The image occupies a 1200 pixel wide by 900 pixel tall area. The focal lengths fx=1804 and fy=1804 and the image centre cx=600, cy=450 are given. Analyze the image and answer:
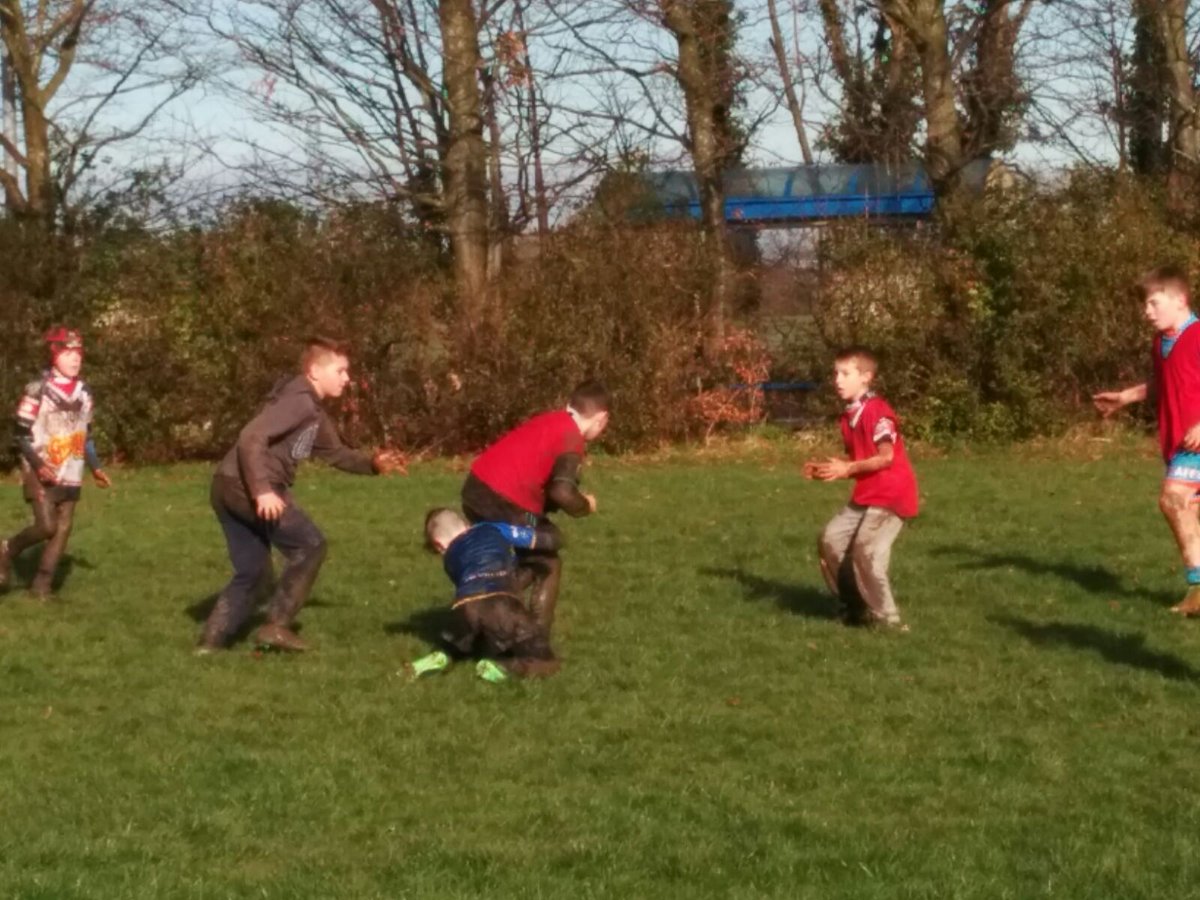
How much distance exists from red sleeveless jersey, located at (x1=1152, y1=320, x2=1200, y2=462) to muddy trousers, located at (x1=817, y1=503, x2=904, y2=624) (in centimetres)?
148

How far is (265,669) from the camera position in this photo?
8.57 meters

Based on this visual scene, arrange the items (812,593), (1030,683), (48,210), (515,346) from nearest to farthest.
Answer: (1030,683)
(812,593)
(515,346)
(48,210)

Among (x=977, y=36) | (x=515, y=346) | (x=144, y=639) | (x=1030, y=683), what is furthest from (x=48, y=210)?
(x=1030, y=683)

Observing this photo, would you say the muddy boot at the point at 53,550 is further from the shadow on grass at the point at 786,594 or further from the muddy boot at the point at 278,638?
the shadow on grass at the point at 786,594

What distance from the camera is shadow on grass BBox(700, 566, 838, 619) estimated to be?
10.00 metres

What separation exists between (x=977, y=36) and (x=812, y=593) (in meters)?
15.9

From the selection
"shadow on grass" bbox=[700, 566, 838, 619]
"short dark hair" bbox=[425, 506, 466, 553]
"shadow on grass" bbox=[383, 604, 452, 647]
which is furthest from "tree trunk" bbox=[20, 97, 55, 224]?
"short dark hair" bbox=[425, 506, 466, 553]

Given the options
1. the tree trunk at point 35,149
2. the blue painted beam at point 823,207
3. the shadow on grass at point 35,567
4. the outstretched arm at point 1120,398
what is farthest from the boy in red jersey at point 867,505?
the tree trunk at point 35,149

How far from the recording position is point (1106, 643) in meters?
8.81

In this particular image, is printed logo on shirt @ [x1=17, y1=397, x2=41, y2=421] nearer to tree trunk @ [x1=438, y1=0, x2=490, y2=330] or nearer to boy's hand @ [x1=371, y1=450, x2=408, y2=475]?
boy's hand @ [x1=371, y1=450, x2=408, y2=475]

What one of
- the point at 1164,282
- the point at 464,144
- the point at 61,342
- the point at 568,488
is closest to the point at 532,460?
the point at 568,488

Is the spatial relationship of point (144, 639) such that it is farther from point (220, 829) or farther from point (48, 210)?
point (48, 210)

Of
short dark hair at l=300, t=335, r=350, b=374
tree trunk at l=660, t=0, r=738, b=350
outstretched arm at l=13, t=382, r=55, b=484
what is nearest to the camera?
short dark hair at l=300, t=335, r=350, b=374

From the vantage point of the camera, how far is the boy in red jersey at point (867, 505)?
9.16 meters
